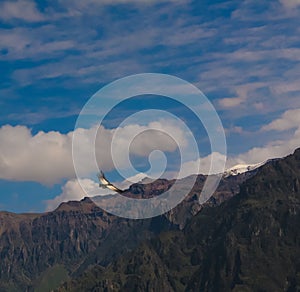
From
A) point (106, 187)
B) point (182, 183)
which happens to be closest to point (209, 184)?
point (182, 183)

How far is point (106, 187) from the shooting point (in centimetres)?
3941

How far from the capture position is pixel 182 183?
54688 mm

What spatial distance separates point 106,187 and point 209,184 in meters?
15.1

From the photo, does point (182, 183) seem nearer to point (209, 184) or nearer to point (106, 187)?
point (209, 184)

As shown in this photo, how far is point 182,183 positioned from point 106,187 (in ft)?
53.5

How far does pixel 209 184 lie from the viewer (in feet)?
172

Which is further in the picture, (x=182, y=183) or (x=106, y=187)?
(x=182, y=183)

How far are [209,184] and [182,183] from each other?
10.4 feet

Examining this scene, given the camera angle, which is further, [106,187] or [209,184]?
[209,184]
